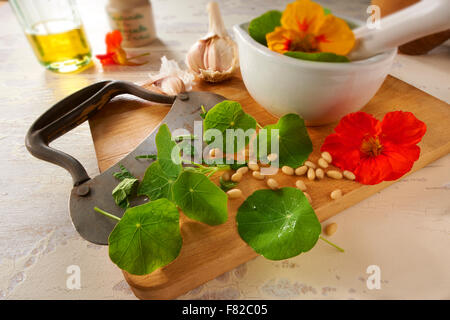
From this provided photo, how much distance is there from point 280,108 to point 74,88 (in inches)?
21.1

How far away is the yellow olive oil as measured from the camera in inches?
31.3

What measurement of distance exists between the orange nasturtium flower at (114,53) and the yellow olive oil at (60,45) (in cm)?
4

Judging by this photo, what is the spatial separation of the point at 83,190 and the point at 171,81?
1.00ft

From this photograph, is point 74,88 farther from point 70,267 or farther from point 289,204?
point 289,204

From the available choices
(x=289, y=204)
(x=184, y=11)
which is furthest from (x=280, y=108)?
(x=184, y=11)

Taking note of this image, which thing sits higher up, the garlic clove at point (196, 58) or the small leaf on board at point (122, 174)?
the garlic clove at point (196, 58)

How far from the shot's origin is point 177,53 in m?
0.95

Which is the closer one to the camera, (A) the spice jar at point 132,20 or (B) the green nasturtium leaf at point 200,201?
(B) the green nasturtium leaf at point 200,201

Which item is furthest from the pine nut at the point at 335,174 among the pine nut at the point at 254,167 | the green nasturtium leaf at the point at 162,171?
the green nasturtium leaf at the point at 162,171

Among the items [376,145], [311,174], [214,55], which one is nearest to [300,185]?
[311,174]

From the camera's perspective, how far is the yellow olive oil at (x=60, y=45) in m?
0.79

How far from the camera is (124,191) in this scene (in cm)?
46

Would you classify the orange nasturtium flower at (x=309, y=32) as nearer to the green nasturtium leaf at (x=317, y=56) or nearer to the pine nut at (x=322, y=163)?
the green nasturtium leaf at (x=317, y=56)

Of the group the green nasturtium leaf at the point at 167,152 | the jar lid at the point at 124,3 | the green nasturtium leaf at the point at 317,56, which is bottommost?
the green nasturtium leaf at the point at 167,152
